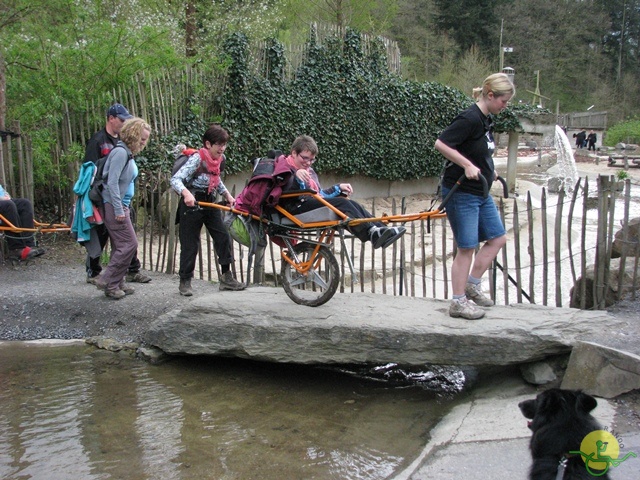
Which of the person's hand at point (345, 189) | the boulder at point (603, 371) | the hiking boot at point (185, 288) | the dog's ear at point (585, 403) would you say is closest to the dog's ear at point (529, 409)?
the dog's ear at point (585, 403)

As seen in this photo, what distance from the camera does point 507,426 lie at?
3973mm

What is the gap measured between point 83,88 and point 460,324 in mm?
6524

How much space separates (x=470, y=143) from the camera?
4.56 metres

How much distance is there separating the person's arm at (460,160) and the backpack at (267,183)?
1237 millimetres

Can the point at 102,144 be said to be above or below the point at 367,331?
above

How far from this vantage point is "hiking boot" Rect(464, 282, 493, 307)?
5.16 metres

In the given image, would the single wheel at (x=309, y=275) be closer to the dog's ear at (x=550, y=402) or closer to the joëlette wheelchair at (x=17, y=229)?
the dog's ear at (x=550, y=402)

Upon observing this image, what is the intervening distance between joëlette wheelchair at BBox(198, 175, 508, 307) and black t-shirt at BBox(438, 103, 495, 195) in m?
0.27

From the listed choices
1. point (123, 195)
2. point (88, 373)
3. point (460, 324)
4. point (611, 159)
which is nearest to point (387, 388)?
point (460, 324)

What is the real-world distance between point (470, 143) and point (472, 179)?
27 cm

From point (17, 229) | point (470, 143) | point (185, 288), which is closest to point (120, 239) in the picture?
point (185, 288)

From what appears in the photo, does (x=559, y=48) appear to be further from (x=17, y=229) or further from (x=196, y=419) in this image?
(x=196, y=419)

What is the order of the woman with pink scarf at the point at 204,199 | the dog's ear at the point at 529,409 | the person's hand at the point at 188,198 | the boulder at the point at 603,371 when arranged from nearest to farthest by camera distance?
the dog's ear at the point at 529,409, the boulder at the point at 603,371, the person's hand at the point at 188,198, the woman with pink scarf at the point at 204,199

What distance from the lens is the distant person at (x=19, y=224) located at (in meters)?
7.13
